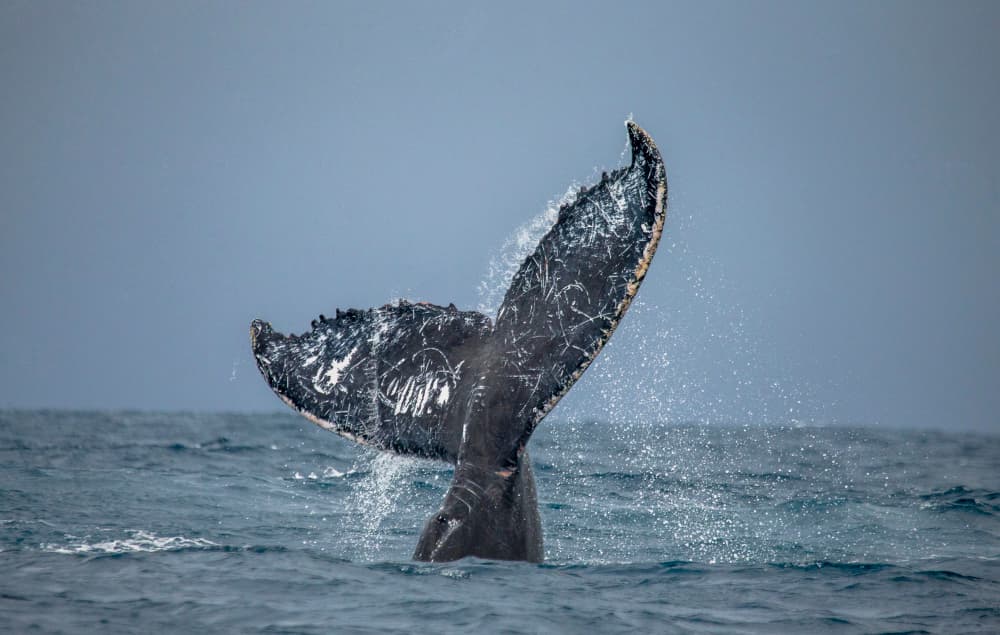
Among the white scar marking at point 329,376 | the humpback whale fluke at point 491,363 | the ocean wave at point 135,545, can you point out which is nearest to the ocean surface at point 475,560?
the ocean wave at point 135,545

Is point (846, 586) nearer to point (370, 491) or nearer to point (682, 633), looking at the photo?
point (682, 633)

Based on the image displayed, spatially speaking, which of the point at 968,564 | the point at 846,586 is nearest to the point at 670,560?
the point at 846,586

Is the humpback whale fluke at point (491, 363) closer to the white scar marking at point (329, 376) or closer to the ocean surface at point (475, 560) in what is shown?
Result: the white scar marking at point (329, 376)

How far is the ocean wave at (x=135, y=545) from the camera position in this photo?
8.28 m

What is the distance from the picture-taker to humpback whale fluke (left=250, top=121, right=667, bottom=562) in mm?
6031

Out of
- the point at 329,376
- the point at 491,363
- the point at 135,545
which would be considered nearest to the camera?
the point at 491,363

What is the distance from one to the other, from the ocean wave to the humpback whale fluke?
231cm

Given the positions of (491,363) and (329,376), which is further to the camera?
(329,376)

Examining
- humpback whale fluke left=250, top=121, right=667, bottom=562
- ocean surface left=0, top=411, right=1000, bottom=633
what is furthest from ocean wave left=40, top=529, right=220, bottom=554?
humpback whale fluke left=250, top=121, right=667, bottom=562

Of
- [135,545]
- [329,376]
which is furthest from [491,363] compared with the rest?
[135,545]

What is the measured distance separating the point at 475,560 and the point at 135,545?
138 inches

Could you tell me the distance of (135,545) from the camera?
8586mm

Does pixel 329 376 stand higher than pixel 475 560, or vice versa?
pixel 329 376

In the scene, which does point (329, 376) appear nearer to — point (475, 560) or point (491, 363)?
point (491, 363)
